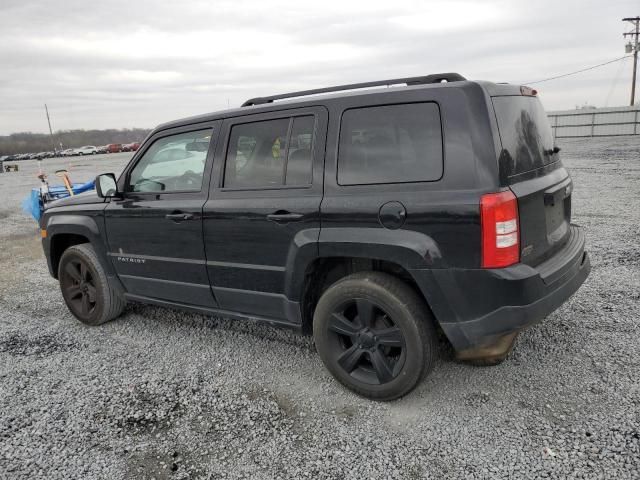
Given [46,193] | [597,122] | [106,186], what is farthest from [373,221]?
[597,122]

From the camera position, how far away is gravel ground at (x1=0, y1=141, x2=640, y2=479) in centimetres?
251

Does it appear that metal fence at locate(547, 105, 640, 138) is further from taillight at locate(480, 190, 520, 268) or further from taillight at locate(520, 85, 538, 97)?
taillight at locate(480, 190, 520, 268)

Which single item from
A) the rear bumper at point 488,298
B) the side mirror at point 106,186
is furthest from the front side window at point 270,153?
the side mirror at point 106,186

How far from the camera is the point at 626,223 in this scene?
702 centimetres

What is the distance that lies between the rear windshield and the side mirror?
3.08 m

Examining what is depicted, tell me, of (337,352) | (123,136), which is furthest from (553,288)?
(123,136)

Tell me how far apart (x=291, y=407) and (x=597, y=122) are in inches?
1286

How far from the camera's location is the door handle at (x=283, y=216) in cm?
307

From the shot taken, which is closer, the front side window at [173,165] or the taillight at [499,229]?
the taillight at [499,229]

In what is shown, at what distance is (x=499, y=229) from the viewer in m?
2.50

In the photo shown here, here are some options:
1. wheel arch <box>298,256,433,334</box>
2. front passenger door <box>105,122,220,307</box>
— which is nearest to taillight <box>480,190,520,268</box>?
wheel arch <box>298,256,433,334</box>

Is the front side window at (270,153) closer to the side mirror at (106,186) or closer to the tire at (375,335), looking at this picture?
the tire at (375,335)

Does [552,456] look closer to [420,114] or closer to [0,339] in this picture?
[420,114]

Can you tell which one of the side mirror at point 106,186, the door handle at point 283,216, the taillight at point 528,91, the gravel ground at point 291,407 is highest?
the taillight at point 528,91
